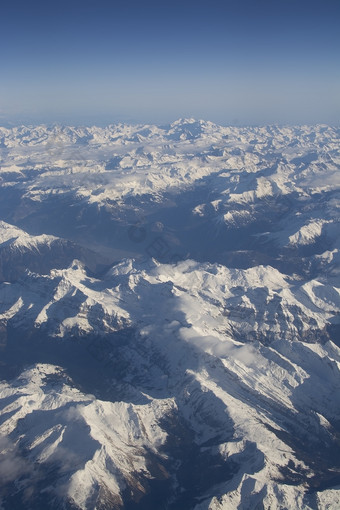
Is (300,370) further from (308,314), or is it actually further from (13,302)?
(13,302)

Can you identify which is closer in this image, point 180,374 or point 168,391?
point 168,391

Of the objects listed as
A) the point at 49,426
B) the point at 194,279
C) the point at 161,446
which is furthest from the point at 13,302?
the point at 161,446

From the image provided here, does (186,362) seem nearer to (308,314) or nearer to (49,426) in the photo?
(49,426)

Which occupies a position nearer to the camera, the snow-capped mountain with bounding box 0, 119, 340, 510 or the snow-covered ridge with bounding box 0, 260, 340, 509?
the snow-capped mountain with bounding box 0, 119, 340, 510

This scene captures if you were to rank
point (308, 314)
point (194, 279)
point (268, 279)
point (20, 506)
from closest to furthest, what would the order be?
point (20, 506) → point (308, 314) → point (194, 279) → point (268, 279)

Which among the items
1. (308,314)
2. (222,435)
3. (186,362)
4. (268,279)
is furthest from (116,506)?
(268,279)

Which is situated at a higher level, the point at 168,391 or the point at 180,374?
the point at 180,374

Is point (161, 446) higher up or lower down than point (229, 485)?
lower down

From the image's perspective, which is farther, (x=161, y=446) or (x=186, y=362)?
(x=186, y=362)

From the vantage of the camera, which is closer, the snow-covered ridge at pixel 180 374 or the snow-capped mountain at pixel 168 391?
the snow-capped mountain at pixel 168 391

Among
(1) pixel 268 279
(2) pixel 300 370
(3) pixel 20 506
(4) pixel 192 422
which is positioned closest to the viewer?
(3) pixel 20 506
